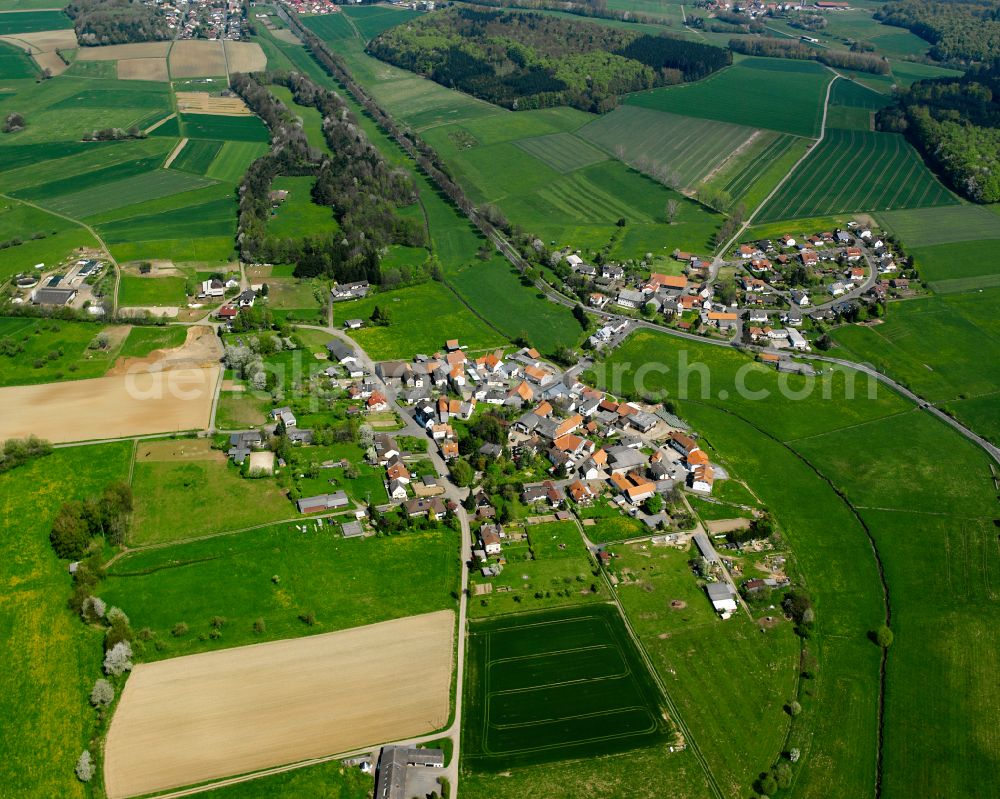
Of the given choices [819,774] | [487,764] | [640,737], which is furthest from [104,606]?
[819,774]

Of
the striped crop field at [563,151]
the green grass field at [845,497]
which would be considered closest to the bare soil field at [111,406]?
the green grass field at [845,497]

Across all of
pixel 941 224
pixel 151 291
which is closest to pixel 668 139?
pixel 941 224

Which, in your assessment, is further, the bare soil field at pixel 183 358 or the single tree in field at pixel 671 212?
the single tree in field at pixel 671 212

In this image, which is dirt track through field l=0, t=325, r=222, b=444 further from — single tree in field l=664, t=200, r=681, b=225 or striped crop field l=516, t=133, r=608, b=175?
striped crop field l=516, t=133, r=608, b=175

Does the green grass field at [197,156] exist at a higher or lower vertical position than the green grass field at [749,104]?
lower

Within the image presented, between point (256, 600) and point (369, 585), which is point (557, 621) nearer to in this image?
point (369, 585)

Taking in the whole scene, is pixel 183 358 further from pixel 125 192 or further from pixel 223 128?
pixel 223 128

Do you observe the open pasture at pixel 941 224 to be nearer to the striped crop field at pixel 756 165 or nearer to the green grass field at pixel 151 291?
the striped crop field at pixel 756 165
